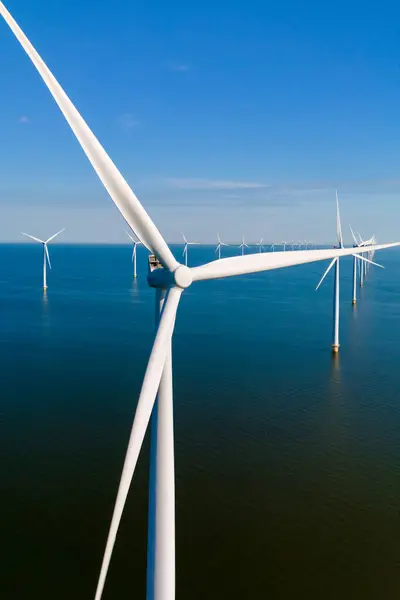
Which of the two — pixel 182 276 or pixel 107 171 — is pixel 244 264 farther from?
pixel 107 171

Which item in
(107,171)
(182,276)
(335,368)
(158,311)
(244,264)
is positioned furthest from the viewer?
(335,368)

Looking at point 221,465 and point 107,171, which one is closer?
point 107,171

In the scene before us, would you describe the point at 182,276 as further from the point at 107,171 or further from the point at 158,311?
the point at 107,171

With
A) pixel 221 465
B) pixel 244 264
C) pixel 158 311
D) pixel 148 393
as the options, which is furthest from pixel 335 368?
pixel 148 393

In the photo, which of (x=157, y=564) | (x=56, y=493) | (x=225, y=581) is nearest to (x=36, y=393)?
(x=56, y=493)

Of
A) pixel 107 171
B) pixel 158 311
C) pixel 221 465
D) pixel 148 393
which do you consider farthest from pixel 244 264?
pixel 221 465

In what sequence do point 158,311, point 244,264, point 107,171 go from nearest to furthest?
point 107,171 < point 158,311 < point 244,264

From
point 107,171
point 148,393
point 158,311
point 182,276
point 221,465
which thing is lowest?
point 221,465

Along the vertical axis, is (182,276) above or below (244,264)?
below

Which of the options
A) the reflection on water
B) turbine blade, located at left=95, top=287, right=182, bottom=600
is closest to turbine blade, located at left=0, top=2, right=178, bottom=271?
turbine blade, located at left=95, top=287, right=182, bottom=600
